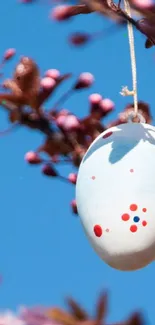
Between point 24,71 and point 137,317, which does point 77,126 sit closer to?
point 24,71

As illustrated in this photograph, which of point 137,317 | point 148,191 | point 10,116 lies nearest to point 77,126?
point 10,116

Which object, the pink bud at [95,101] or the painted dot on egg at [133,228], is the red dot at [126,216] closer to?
the painted dot on egg at [133,228]

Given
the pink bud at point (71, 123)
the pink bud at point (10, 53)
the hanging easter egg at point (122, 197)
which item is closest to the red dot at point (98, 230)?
the hanging easter egg at point (122, 197)

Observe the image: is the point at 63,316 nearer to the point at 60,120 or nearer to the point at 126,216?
the point at 126,216

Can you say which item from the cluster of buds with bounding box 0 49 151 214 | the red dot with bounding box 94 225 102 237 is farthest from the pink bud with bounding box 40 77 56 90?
the red dot with bounding box 94 225 102 237

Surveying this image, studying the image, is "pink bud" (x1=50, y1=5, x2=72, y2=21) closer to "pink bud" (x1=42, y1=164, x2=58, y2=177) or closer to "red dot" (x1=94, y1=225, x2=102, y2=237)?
"red dot" (x1=94, y1=225, x2=102, y2=237)

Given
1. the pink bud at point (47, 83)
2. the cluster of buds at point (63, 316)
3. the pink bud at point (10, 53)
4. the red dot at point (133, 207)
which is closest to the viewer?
the cluster of buds at point (63, 316)
